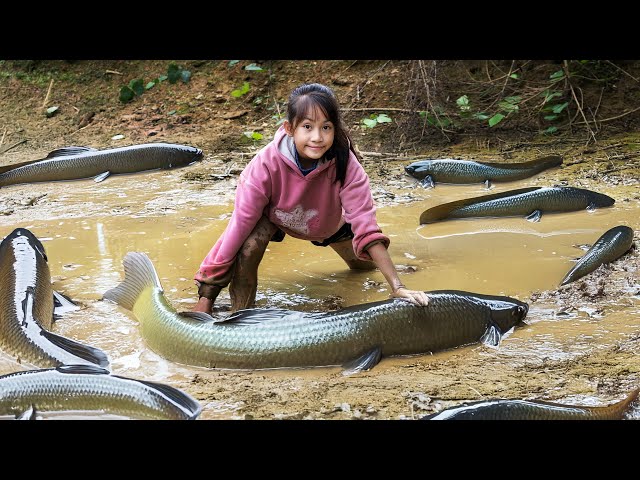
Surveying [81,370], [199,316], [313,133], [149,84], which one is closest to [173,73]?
[149,84]

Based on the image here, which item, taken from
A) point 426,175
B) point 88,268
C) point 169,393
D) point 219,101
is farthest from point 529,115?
point 169,393

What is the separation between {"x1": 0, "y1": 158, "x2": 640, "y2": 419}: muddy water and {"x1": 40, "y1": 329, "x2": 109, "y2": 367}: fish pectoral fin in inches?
2.6

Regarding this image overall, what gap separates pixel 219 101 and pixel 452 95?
7.91 ft

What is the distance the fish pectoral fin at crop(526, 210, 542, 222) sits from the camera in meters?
5.87

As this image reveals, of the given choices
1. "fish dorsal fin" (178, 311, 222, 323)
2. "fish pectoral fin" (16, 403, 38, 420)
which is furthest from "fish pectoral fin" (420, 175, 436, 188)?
"fish pectoral fin" (16, 403, 38, 420)

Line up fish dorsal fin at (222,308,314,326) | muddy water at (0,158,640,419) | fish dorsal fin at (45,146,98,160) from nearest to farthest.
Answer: muddy water at (0,158,640,419) < fish dorsal fin at (222,308,314,326) < fish dorsal fin at (45,146,98,160)

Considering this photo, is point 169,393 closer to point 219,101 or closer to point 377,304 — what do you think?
point 377,304

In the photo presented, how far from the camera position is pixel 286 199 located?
14.0ft

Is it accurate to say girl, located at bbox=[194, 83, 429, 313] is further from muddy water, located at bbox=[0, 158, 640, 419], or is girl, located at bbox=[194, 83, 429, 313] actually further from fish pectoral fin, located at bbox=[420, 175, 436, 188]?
fish pectoral fin, located at bbox=[420, 175, 436, 188]

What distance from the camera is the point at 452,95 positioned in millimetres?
8258

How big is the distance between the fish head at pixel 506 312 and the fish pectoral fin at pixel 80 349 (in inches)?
71.0

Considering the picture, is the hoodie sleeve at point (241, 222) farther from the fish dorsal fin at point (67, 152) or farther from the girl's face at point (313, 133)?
the fish dorsal fin at point (67, 152)

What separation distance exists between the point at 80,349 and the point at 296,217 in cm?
129

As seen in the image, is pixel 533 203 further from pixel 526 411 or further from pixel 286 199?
pixel 526 411
